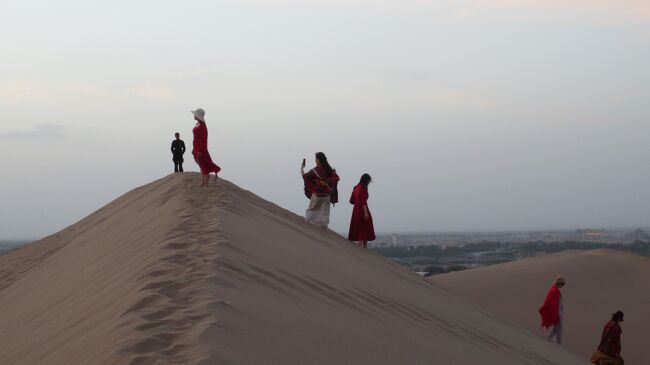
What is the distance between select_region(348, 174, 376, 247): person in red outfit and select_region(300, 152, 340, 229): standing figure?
486mm

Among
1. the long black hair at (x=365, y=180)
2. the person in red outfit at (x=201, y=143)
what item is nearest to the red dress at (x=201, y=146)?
the person in red outfit at (x=201, y=143)

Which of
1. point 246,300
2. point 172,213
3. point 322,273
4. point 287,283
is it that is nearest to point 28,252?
point 172,213

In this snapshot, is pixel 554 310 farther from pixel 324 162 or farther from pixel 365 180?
pixel 324 162

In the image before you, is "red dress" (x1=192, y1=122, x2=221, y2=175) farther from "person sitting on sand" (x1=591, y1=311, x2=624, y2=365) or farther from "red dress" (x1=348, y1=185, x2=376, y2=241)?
"person sitting on sand" (x1=591, y1=311, x2=624, y2=365)

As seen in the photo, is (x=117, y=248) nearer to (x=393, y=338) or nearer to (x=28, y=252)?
(x=393, y=338)

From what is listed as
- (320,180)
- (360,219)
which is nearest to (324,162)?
(320,180)

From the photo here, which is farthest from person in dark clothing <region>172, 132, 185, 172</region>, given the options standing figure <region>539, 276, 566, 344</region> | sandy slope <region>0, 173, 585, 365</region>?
standing figure <region>539, 276, 566, 344</region>

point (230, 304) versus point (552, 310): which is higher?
point (230, 304)

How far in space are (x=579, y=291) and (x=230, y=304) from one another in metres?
19.3

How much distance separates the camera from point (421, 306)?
902 centimetres

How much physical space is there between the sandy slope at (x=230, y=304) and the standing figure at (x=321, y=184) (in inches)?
22.3

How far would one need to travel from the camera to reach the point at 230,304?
17.6ft

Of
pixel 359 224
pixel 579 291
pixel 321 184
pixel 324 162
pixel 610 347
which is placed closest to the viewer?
pixel 610 347

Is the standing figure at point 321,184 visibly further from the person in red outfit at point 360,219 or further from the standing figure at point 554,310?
the standing figure at point 554,310
